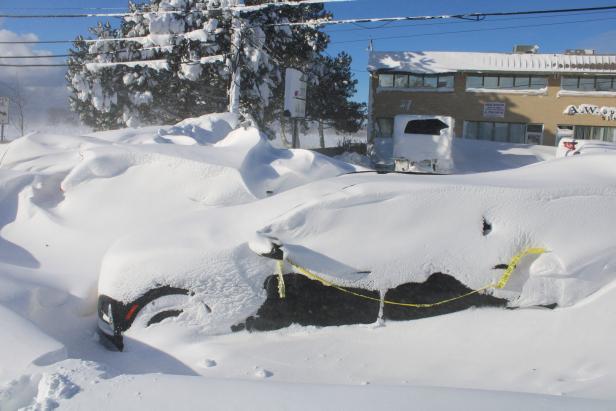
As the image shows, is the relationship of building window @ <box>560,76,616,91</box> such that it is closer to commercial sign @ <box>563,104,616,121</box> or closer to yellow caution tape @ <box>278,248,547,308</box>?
commercial sign @ <box>563,104,616,121</box>

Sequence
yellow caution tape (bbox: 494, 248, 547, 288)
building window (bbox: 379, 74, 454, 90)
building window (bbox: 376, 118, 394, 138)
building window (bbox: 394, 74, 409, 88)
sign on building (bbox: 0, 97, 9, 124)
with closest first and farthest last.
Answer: yellow caution tape (bbox: 494, 248, 547, 288), sign on building (bbox: 0, 97, 9, 124), building window (bbox: 379, 74, 454, 90), building window (bbox: 394, 74, 409, 88), building window (bbox: 376, 118, 394, 138)

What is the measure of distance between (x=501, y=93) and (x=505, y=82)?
579 mm

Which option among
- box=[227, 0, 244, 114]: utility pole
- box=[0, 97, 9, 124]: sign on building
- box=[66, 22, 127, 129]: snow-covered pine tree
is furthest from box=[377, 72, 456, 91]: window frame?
box=[0, 97, 9, 124]: sign on building

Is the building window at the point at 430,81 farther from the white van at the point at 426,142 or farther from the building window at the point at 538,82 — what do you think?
the white van at the point at 426,142

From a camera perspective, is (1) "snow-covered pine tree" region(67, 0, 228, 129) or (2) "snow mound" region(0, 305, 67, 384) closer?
(2) "snow mound" region(0, 305, 67, 384)

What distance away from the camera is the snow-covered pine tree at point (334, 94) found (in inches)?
995

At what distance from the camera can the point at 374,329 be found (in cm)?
371

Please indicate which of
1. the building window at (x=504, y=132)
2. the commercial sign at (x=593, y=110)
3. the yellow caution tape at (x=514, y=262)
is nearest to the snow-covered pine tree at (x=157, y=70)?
the building window at (x=504, y=132)

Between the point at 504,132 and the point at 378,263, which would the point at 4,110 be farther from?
the point at 504,132

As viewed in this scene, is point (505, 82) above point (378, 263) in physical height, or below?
above

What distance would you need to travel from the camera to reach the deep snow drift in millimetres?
2498

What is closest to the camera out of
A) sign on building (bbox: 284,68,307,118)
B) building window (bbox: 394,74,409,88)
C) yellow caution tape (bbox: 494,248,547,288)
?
yellow caution tape (bbox: 494,248,547,288)

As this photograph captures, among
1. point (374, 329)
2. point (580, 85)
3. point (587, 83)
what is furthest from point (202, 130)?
point (587, 83)

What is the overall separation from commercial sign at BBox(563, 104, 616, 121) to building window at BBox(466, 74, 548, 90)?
5.83 ft
